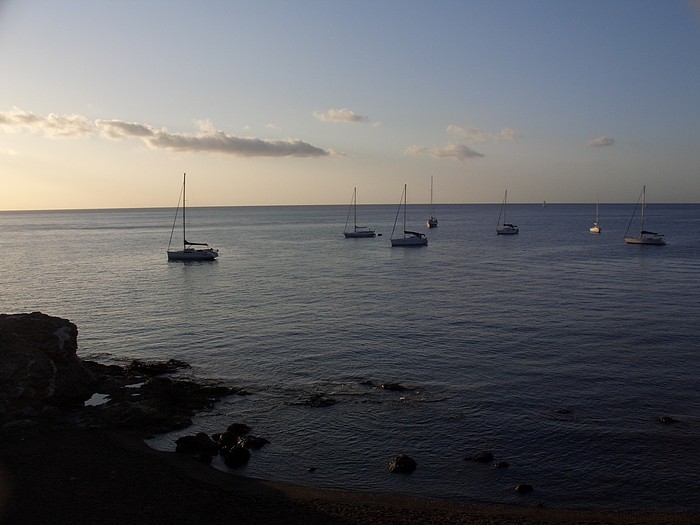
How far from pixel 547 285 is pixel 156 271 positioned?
5906 cm

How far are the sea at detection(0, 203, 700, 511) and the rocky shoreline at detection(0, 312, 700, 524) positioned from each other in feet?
3.95

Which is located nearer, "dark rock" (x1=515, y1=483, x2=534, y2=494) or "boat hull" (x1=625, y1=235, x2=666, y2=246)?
"dark rock" (x1=515, y1=483, x2=534, y2=494)

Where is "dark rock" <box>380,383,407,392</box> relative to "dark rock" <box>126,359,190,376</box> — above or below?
above

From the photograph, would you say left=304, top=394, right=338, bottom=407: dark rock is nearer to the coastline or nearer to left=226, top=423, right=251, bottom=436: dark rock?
left=226, top=423, right=251, bottom=436: dark rock

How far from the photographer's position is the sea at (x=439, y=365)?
75.7 feet

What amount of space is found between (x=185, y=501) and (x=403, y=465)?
Result: 8.44 meters

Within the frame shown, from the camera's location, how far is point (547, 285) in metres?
71.8

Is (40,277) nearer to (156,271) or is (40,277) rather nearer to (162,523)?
(156,271)

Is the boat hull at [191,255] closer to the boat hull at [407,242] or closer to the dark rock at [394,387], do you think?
the boat hull at [407,242]

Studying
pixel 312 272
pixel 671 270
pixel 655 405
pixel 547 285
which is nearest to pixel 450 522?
pixel 655 405

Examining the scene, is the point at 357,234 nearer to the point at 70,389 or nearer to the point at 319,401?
the point at 319,401

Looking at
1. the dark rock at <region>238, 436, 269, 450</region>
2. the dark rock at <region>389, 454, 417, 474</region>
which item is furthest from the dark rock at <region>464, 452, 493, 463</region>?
the dark rock at <region>238, 436, 269, 450</region>

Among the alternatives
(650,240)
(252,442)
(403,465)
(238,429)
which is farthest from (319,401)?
(650,240)

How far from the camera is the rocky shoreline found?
62.6 ft
